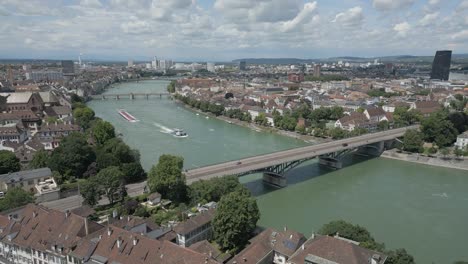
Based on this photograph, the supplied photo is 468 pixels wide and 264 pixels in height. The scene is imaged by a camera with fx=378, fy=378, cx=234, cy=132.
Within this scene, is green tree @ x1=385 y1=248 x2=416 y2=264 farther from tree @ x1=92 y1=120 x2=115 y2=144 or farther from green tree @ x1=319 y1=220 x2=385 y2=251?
tree @ x1=92 y1=120 x2=115 y2=144

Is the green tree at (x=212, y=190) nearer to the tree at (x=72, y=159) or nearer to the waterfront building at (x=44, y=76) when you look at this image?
the tree at (x=72, y=159)

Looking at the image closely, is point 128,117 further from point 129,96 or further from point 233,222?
point 233,222

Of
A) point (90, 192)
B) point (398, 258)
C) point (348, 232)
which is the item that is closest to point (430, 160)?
point (348, 232)

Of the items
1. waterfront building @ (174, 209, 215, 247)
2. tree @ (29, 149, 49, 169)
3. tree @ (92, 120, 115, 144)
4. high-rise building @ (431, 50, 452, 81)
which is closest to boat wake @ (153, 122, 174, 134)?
tree @ (92, 120, 115, 144)

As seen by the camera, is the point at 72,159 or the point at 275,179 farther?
the point at 275,179

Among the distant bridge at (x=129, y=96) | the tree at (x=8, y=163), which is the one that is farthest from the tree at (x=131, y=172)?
the distant bridge at (x=129, y=96)

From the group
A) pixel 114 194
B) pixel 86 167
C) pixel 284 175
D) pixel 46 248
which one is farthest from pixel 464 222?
pixel 86 167

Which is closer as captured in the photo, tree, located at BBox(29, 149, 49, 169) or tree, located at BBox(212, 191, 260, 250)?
tree, located at BBox(212, 191, 260, 250)
